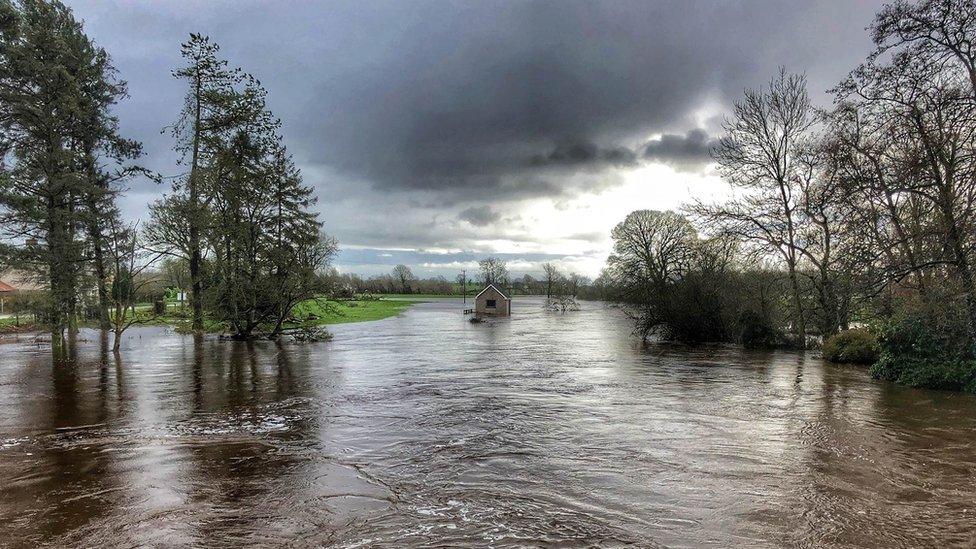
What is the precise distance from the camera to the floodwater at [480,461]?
5.71m

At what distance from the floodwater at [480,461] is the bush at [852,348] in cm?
562

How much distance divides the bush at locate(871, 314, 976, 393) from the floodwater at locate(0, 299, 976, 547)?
832 millimetres

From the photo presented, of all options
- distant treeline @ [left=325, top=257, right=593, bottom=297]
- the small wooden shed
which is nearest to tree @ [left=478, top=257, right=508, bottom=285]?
distant treeline @ [left=325, top=257, right=593, bottom=297]

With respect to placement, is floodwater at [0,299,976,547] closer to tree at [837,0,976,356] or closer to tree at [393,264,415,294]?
tree at [837,0,976,356]

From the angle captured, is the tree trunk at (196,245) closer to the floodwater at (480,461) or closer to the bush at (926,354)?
the floodwater at (480,461)

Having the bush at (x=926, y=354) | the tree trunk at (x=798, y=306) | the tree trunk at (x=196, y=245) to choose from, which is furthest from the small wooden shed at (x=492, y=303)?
the bush at (x=926, y=354)

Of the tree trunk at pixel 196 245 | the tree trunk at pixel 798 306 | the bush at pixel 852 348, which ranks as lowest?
the bush at pixel 852 348

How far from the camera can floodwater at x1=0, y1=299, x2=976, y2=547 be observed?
571 cm

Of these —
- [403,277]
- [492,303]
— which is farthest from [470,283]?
[492,303]

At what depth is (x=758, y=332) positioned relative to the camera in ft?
88.9

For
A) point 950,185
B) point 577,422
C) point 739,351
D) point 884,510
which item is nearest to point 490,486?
point 577,422

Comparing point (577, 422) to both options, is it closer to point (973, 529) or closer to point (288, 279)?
point (973, 529)

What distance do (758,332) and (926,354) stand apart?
11.5 meters

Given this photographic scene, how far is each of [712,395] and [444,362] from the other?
11.1 meters
